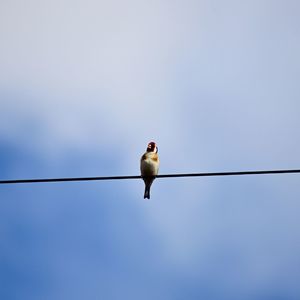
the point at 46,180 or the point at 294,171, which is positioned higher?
the point at 294,171

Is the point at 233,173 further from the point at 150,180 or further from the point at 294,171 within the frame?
the point at 150,180

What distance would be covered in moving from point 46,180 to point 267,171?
2.67 meters

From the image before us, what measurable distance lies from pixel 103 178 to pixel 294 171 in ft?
7.58

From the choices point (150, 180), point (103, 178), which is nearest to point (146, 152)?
point (150, 180)

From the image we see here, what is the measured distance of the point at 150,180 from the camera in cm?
1098

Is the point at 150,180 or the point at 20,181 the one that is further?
the point at 150,180


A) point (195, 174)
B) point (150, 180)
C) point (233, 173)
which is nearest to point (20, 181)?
point (195, 174)

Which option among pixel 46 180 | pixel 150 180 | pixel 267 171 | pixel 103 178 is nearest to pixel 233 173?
pixel 267 171

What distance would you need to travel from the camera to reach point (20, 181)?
726 centimetres

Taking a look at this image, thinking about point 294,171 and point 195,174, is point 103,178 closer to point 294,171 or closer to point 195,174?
point 195,174

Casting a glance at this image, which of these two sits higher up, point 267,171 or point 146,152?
point 267,171

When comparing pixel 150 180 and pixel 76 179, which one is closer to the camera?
pixel 76 179

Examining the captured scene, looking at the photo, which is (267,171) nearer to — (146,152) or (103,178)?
(103,178)

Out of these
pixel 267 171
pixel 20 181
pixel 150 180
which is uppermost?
pixel 267 171
